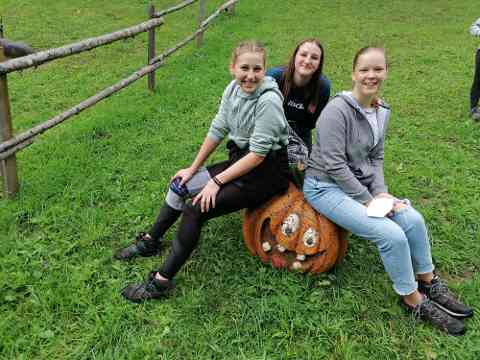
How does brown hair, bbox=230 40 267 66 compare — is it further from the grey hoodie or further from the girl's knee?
the girl's knee

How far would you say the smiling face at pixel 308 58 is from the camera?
3031 millimetres

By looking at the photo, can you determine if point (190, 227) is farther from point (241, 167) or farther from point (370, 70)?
point (370, 70)

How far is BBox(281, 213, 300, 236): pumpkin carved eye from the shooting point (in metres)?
2.92

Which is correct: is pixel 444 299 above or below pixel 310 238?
below

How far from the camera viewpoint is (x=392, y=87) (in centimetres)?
684

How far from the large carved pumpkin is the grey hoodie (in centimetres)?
23

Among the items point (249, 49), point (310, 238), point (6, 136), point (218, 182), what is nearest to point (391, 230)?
point (310, 238)

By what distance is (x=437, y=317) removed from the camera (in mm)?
2660

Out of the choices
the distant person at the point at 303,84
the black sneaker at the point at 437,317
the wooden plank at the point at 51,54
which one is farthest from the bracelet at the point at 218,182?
the wooden plank at the point at 51,54

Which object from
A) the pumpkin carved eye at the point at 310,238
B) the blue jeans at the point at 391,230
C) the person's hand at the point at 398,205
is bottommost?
the pumpkin carved eye at the point at 310,238

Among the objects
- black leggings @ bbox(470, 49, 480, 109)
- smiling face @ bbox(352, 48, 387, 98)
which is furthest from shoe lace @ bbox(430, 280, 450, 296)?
black leggings @ bbox(470, 49, 480, 109)

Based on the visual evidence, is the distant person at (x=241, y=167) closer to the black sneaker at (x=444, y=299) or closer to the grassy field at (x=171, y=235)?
the grassy field at (x=171, y=235)

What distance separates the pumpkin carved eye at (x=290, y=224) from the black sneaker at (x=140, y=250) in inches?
35.6

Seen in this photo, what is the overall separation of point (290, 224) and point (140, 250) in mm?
1041
